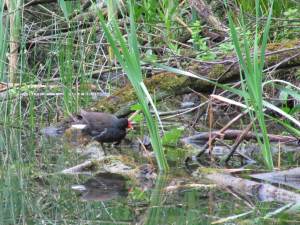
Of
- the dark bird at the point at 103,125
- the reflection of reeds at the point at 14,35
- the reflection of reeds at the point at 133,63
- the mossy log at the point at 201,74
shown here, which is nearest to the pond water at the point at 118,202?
the reflection of reeds at the point at 133,63

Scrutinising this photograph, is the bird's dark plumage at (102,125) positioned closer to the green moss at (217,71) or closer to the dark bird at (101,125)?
the dark bird at (101,125)

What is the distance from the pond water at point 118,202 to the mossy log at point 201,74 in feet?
4.98

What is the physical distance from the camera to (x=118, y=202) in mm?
4008

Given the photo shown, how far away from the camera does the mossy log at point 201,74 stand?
6207 mm

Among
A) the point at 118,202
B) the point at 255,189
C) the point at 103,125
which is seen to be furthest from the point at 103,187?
the point at 103,125

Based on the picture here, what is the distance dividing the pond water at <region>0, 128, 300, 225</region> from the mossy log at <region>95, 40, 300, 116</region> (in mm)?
1519

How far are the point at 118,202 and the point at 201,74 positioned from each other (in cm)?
261

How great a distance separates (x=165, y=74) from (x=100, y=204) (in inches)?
111

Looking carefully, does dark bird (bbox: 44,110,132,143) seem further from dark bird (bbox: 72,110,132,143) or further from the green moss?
the green moss

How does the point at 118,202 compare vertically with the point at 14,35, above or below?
below

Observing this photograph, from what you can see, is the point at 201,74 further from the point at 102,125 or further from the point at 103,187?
the point at 103,187

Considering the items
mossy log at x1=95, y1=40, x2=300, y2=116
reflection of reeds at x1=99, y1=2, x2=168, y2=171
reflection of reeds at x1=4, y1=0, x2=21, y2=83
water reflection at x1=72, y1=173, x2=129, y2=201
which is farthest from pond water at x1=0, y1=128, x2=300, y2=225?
reflection of reeds at x1=4, y1=0, x2=21, y2=83

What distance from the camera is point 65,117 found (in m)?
7.12

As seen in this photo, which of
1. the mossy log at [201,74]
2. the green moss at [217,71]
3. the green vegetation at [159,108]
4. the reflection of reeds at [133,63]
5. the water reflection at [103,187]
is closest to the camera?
the green vegetation at [159,108]
